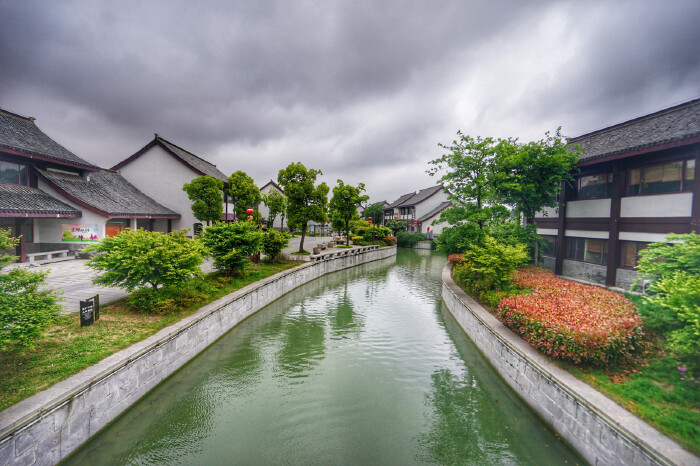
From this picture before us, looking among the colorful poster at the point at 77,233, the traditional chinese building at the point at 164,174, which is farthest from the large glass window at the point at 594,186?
the colorful poster at the point at 77,233

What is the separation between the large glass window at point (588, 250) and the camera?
1541 centimetres

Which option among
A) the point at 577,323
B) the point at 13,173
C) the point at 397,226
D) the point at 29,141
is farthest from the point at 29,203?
the point at 397,226

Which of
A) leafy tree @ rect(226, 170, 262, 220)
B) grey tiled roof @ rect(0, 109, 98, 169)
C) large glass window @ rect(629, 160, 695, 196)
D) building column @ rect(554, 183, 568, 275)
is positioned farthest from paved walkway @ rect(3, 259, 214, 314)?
large glass window @ rect(629, 160, 695, 196)

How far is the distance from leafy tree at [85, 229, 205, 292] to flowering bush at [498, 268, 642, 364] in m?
10.4

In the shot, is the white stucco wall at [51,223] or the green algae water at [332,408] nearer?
the green algae water at [332,408]

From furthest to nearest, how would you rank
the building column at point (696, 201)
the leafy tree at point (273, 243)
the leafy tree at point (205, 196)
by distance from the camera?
the leafy tree at point (205, 196)
the leafy tree at point (273, 243)
the building column at point (696, 201)

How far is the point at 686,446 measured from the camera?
14.7ft

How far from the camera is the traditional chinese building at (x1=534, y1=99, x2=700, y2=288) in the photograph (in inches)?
471

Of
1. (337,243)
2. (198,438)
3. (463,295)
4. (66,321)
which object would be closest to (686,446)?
(198,438)

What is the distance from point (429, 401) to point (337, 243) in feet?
99.2

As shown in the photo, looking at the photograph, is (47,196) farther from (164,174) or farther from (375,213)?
(375,213)

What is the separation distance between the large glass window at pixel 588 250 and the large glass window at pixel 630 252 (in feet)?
2.74

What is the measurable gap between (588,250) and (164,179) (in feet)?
107

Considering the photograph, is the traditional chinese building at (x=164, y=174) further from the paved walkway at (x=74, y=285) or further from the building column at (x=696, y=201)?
the building column at (x=696, y=201)
